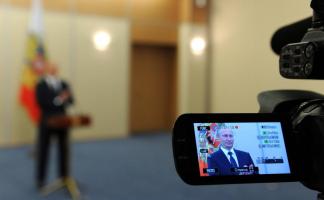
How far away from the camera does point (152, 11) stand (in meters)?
7.43

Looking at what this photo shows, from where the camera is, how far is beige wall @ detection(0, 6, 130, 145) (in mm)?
6186

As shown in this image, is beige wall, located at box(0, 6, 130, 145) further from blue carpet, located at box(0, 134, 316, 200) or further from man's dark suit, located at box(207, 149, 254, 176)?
man's dark suit, located at box(207, 149, 254, 176)

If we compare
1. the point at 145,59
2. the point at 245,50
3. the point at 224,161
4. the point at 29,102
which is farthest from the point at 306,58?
the point at 145,59

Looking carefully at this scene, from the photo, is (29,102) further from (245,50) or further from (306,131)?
(306,131)

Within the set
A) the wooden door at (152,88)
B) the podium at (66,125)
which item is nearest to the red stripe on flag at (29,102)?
the podium at (66,125)

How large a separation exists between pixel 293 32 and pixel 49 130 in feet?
9.79

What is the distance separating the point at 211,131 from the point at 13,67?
5792 mm

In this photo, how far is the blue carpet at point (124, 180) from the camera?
12.4ft

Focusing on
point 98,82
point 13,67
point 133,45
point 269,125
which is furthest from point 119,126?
point 269,125

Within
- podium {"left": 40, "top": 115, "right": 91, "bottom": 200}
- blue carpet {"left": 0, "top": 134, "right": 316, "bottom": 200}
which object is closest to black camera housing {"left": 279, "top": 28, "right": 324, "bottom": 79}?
blue carpet {"left": 0, "top": 134, "right": 316, "bottom": 200}

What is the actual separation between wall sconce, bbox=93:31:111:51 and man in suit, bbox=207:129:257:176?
614 cm

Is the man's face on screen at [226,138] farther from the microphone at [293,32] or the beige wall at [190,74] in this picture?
the beige wall at [190,74]

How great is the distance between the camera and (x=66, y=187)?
3828 mm

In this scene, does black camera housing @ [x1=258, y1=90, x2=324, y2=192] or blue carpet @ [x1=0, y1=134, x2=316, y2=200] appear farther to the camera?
blue carpet @ [x1=0, y1=134, x2=316, y2=200]
